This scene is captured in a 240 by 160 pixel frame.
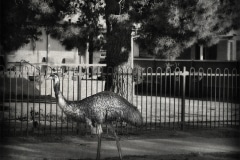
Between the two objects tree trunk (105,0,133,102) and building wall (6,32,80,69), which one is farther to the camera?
building wall (6,32,80,69)

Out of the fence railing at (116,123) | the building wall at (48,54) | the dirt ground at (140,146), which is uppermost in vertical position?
the building wall at (48,54)

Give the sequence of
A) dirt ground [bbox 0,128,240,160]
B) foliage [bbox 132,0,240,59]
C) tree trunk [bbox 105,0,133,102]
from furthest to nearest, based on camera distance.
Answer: tree trunk [bbox 105,0,133,102]
foliage [bbox 132,0,240,59]
dirt ground [bbox 0,128,240,160]

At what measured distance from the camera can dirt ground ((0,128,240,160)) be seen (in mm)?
8211

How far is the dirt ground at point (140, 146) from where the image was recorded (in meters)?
8.21

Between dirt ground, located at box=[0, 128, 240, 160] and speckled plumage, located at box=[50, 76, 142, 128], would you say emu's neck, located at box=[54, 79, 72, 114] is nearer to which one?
speckled plumage, located at box=[50, 76, 142, 128]

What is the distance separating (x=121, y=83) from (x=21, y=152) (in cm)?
465

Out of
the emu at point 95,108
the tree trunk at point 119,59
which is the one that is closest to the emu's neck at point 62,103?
the emu at point 95,108

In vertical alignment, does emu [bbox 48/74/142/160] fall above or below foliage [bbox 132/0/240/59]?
below

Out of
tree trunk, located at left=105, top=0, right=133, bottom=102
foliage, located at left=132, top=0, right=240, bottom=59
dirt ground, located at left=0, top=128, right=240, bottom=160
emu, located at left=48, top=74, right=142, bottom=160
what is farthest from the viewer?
tree trunk, located at left=105, top=0, right=133, bottom=102

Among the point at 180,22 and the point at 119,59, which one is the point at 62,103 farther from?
the point at 119,59

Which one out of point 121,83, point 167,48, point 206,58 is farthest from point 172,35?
point 206,58

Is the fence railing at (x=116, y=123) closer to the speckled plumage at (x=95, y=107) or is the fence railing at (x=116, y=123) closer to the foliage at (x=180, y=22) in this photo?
the foliage at (x=180, y=22)

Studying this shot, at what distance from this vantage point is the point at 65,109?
7508 millimetres

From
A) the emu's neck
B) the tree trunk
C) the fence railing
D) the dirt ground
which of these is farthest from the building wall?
the emu's neck
